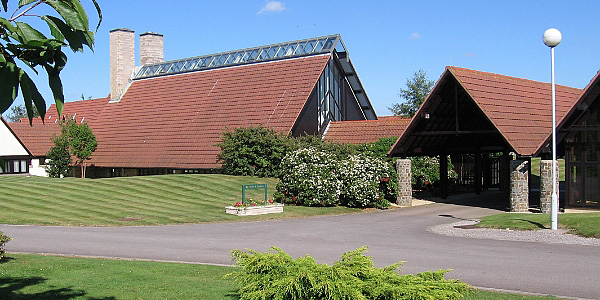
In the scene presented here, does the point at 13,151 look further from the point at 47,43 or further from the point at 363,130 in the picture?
the point at 47,43

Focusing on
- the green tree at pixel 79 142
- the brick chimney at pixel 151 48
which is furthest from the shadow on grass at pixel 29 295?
the brick chimney at pixel 151 48

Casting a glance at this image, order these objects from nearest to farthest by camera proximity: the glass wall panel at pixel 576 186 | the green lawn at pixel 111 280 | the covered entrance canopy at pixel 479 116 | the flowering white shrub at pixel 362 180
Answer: the green lawn at pixel 111 280 → the glass wall panel at pixel 576 186 → the covered entrance canopy at pixel 479 116 → the flowering white shrub at pixel 362 180

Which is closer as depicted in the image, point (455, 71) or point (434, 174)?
point (455, 71)

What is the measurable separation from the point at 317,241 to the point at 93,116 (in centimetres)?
3675

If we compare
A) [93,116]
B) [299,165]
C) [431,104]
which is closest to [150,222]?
[299,165]

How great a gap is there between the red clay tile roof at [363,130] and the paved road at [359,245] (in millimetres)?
12965

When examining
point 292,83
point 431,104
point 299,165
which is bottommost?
point 299,165

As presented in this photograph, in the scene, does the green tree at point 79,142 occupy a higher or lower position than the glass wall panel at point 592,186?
higher

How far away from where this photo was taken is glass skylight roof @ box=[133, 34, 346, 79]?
133ft

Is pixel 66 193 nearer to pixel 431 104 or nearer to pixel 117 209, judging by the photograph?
pixel 117 209

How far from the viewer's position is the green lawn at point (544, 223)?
17517 mm

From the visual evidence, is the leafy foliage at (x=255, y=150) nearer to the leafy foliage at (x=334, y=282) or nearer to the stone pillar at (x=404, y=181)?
the stone pillar at (x=404, y=181)

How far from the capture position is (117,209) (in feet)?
79.2

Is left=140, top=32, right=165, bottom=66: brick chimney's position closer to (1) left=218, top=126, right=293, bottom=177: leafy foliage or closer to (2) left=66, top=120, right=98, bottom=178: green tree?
(2) left=66, top=120, right=98, bottom=178: green tree
